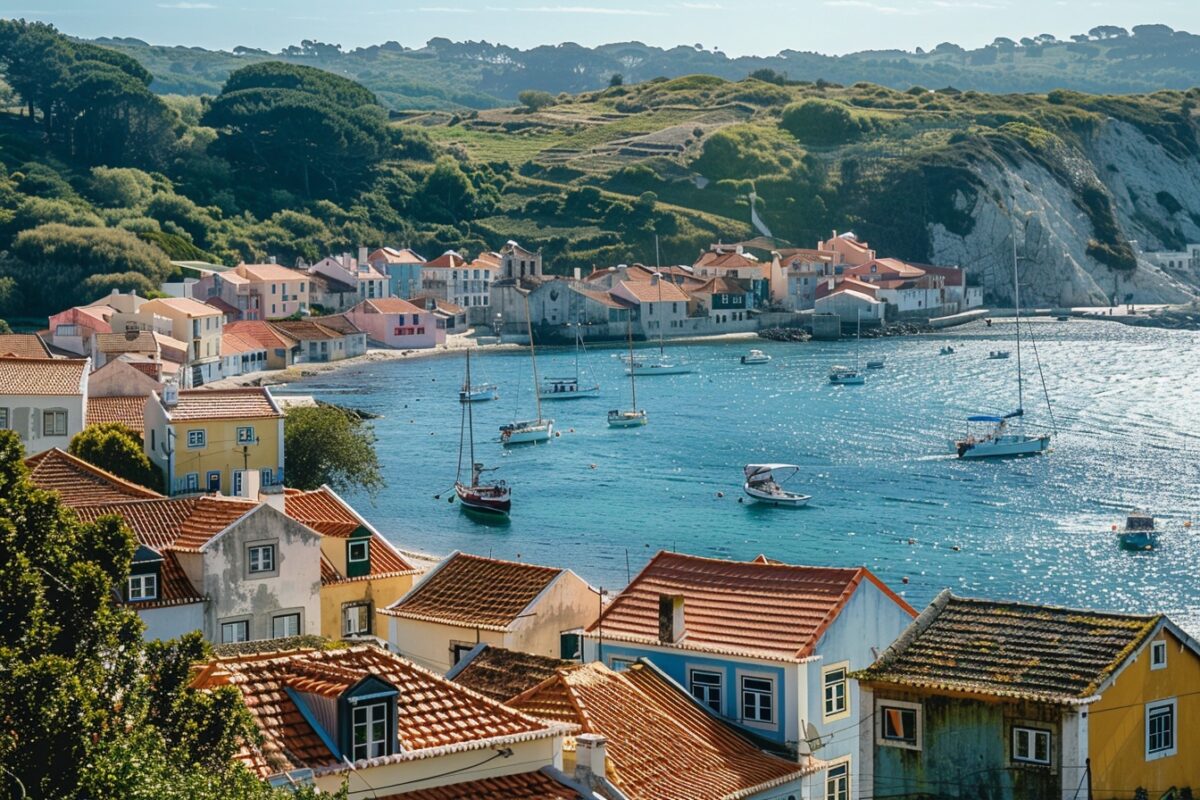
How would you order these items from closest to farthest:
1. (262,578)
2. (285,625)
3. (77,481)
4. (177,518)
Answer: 1. (262,578)
2. (285,625)
3. (177,518)
4. (77,481)

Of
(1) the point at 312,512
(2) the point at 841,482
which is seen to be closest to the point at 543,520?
(2) the point at 841,482

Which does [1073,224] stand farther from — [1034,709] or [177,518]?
[1034,709]

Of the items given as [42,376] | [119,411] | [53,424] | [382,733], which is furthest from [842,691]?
[119,411]

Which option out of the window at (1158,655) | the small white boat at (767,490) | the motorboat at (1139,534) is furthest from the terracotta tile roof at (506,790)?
the small white boat at (767,490)

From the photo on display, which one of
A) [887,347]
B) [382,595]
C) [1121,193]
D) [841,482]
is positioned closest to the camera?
[382,595]

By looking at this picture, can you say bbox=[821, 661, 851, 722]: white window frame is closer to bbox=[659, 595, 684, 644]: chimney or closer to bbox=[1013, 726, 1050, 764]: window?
bbox=[659, 595, 684, 644]: chimney

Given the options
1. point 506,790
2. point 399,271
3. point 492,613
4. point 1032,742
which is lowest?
point 492,613

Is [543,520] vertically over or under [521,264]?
under

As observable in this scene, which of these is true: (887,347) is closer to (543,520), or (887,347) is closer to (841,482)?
(841,482)
